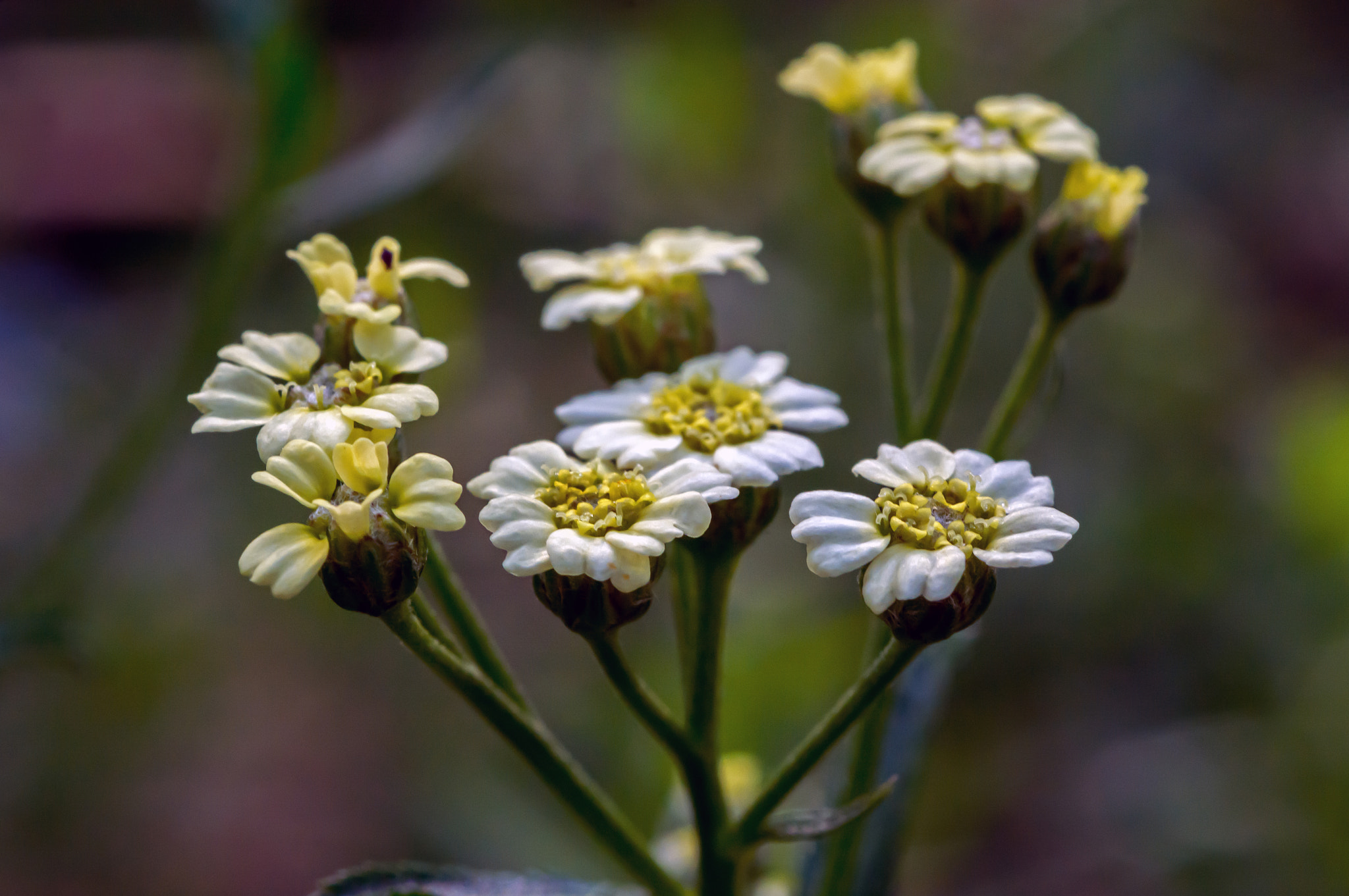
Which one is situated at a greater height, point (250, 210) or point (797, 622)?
point (250, 210)

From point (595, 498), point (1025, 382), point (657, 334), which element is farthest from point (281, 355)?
point (1025, 382)

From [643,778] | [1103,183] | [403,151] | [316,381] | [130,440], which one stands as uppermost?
[1103,183]

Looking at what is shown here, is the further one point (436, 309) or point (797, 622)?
point (436, 309)

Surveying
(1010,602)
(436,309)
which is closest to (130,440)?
(436,309)

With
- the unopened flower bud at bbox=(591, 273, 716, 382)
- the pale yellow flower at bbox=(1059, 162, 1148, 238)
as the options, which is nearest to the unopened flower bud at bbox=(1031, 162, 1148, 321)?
the pale yellow flower at bbox=(1059, 162, 1148, 238)

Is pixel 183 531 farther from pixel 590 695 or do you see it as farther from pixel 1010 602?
pixel 1010 602

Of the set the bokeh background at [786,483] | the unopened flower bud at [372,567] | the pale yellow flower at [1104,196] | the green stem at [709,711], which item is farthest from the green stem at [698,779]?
the pale yellow flower at [1104,196]

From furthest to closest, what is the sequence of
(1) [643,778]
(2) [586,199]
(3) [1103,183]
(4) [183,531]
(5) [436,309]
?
1. (2) [586,199]
2. (4) [183,531]
3. (5) [436,309]
4. (1) [643,778]
5. (3) [1103,183]

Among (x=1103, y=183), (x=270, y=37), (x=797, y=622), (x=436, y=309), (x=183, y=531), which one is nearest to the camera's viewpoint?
(x=1103, y=183)
